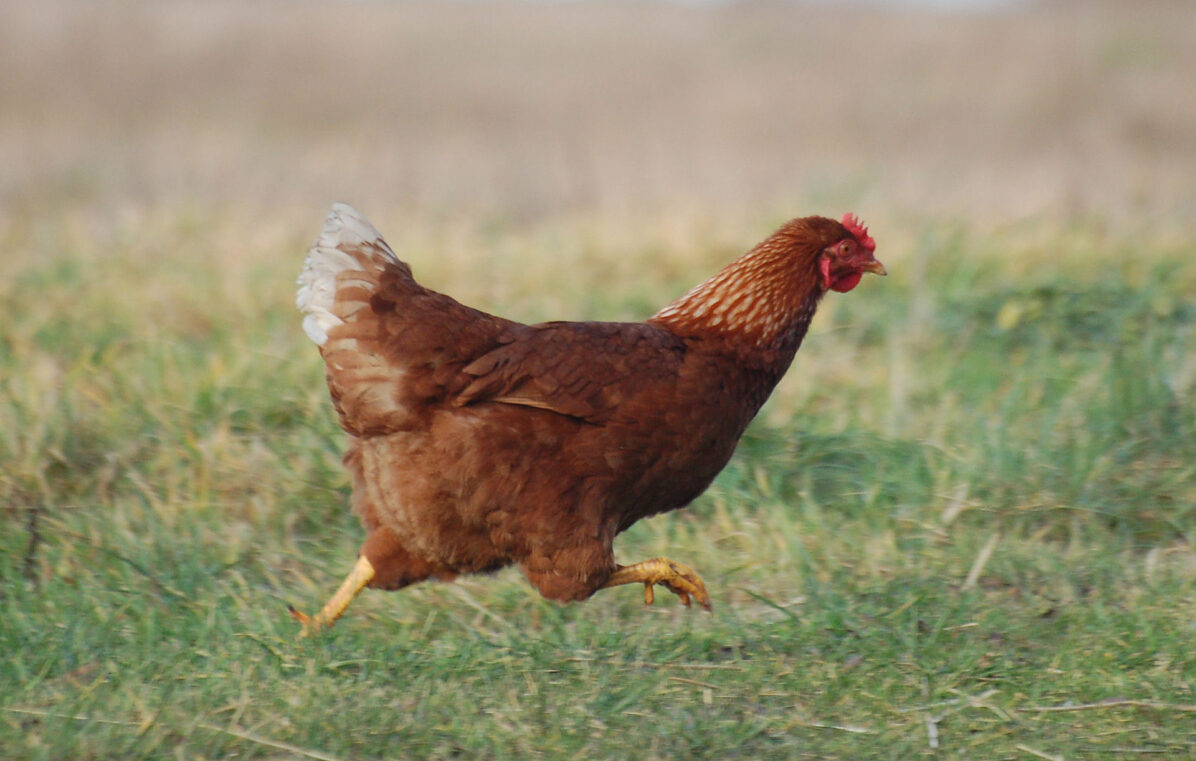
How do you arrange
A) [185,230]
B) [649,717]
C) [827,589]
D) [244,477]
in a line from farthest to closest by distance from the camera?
[185,230] < [244,477] < [827,589] < [649,717]

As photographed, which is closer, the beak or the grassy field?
the grassy field

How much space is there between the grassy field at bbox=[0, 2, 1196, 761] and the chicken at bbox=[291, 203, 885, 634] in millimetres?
293

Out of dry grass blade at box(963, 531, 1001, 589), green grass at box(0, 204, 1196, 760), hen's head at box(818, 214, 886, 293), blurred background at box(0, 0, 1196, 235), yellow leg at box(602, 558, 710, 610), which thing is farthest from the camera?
blurred background at box(0, 0, 1196, 235)

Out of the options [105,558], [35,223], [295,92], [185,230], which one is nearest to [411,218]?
[185,230]

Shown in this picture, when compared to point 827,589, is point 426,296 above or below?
above

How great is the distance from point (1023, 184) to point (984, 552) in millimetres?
5394

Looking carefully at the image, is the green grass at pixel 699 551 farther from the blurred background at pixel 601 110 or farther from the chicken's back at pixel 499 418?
the blurred background at pixel 601 110

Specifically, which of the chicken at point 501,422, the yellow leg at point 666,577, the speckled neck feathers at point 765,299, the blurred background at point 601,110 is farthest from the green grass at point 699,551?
the blurred background at point 601,110

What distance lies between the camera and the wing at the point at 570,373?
2.92 metres

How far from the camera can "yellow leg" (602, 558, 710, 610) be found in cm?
307

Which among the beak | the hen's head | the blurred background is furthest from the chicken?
the blurred background

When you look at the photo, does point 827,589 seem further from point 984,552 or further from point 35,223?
point 35,223

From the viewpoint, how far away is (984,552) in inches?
139

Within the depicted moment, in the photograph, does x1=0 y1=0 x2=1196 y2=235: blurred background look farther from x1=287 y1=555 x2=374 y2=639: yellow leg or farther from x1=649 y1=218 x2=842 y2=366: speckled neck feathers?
x1=287 y1=555 x2=374 y2=639: yellow leg
